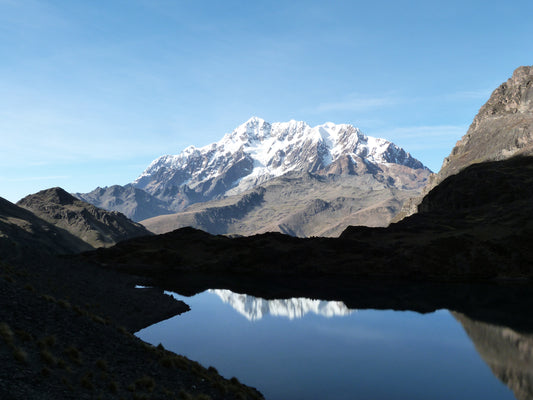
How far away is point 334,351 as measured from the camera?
52.3 meters

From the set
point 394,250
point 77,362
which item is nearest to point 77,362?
point 77,362

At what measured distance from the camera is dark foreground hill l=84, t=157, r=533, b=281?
5069 inches

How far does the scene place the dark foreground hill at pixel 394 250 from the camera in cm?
12875

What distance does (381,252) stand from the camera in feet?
466

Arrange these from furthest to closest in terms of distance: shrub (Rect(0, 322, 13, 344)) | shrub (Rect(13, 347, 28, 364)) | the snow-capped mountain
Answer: the snow-capped mountain, shrub (Rect(0, 322, 13, 344)), shrub (Rect(13, 347, 28, 364))

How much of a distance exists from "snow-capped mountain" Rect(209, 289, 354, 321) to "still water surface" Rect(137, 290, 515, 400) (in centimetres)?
39

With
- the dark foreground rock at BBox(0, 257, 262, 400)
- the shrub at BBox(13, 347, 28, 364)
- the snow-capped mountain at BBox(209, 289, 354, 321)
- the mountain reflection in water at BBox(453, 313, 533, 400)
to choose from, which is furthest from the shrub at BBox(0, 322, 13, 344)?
the snow-capped mountain at BBox(209, 289, 354, 321)

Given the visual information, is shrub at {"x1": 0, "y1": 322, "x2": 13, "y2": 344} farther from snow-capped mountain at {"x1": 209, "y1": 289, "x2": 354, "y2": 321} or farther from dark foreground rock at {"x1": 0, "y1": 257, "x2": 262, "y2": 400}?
snow-capped mountain at {"x1": 209, "y1": 289, "x2": 354, "y2": 321}

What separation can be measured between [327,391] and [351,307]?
158ft

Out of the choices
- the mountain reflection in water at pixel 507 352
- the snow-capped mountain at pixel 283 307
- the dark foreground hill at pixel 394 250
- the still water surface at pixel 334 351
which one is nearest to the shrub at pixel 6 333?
the still water surface at pixel 334 351

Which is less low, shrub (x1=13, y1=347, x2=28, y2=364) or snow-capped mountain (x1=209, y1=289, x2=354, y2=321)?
shrub (x1=13, y1=347, x2=28, y2=364)

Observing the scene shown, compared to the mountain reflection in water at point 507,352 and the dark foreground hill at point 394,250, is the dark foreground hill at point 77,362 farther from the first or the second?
the dark foreground hill at point 394,250

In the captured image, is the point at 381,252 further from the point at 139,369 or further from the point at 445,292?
the point at 139,369

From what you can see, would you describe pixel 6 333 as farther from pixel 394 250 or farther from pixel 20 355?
pixel 394 250
